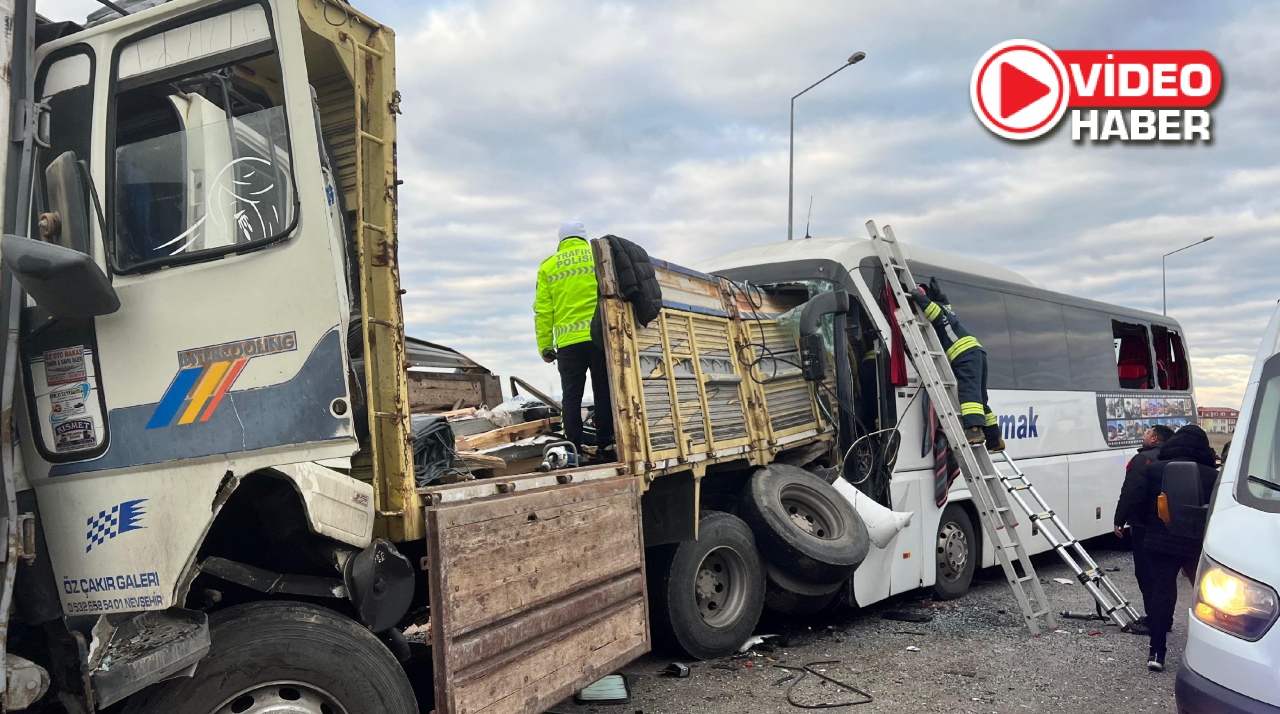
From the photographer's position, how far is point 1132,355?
12.0 m

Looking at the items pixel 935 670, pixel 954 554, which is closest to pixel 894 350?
pixel 954 554

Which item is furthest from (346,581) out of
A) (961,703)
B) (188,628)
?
(961,703)

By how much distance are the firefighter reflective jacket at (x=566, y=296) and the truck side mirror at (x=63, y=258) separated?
2.98 metres

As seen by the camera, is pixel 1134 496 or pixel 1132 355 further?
pixel 1132 355

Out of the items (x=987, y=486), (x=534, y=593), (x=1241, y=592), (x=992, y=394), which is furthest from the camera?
(x=992, y=394)

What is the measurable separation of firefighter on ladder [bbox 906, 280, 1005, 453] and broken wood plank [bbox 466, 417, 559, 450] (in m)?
3.53

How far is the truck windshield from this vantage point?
314cm

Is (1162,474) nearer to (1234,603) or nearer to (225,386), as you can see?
(1234,603)

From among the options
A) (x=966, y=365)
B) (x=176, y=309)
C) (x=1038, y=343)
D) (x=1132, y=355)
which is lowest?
(x=1132, y=355)

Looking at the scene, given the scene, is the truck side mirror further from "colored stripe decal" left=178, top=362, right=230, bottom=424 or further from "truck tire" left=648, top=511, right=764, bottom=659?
"truck tire" left=648, top=511, right=764, bottom=659

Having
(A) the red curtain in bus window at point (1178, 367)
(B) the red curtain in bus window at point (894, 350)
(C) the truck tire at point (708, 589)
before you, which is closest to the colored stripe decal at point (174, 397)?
(C) the truck tire at point (708, 589)

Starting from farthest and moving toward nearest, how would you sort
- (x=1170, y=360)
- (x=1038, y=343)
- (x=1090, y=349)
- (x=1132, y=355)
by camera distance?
(x=1170, y=360) → (x=1132, y=355) → (x=1090, y=349) → (x=1038, y=343)

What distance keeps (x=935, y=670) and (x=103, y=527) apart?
4.91m

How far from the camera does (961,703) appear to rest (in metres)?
5.20
